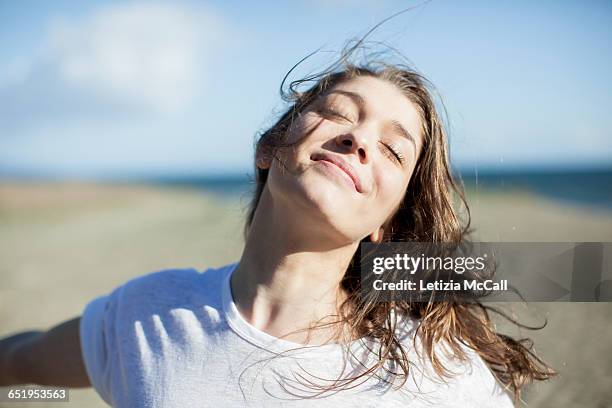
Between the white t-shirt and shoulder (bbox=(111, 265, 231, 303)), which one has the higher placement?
shoulder (bbox=(111, 265, 231, 303))

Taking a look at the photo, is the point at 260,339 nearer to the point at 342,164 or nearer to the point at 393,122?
the point at 342,164

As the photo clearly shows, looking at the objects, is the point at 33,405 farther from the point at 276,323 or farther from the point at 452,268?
the point at 452,268

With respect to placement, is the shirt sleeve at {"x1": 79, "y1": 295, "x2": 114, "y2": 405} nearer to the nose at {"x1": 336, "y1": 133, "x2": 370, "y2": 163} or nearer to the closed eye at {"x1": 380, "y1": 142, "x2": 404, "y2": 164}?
the nose at {"x1": 336, "y1": 133, "x2": 370, "y2": 163}

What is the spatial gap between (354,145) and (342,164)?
109 millimetres

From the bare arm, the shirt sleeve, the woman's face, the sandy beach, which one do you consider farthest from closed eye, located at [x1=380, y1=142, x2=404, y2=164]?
the bare arm

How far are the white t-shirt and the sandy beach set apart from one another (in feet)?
3.08

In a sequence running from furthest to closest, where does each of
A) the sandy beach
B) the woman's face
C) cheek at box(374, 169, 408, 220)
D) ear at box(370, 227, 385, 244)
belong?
the sandy beach, ear at box(370, 227, 385, 244), cheek at box(374, 169, 408, 220), the woman's face

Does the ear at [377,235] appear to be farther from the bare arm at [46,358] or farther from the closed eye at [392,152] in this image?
the bare arm at [46,358]

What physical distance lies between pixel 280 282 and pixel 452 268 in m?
0.85

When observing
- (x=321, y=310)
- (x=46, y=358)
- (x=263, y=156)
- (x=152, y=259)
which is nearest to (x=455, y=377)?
(x=321, y=310)

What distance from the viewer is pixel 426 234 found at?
2.67m

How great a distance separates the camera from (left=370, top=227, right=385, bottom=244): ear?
2659mm

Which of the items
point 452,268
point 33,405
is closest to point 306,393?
point 452,268
